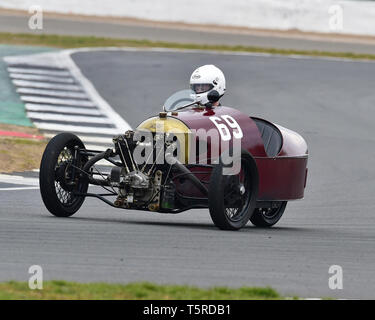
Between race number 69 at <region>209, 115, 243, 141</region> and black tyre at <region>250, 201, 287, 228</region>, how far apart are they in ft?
3.46

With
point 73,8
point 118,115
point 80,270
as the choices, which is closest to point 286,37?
point 73,8

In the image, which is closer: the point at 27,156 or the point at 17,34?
the point at 27,156

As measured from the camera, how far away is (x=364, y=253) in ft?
30.9

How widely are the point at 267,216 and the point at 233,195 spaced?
159 cm

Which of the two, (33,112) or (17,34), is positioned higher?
(17,34)

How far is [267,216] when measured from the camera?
38.9 feet

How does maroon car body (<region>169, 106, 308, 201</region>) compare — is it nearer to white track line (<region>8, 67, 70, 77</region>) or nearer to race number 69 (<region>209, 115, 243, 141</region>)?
race number 69 (<region>209, 115, 243, 141</region>)

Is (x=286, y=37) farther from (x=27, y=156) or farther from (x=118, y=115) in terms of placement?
(x=27, y=156)

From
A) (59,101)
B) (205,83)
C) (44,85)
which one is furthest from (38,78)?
(205,83)

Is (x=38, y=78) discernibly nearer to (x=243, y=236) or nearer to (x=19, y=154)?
(x=19, y=154)

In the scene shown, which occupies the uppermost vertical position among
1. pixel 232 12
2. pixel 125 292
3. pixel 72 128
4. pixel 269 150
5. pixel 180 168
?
pixel 232 12

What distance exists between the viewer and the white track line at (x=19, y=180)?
44.8 ft

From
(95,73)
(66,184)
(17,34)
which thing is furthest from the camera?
(17,34)

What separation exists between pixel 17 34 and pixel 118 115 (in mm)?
10500
